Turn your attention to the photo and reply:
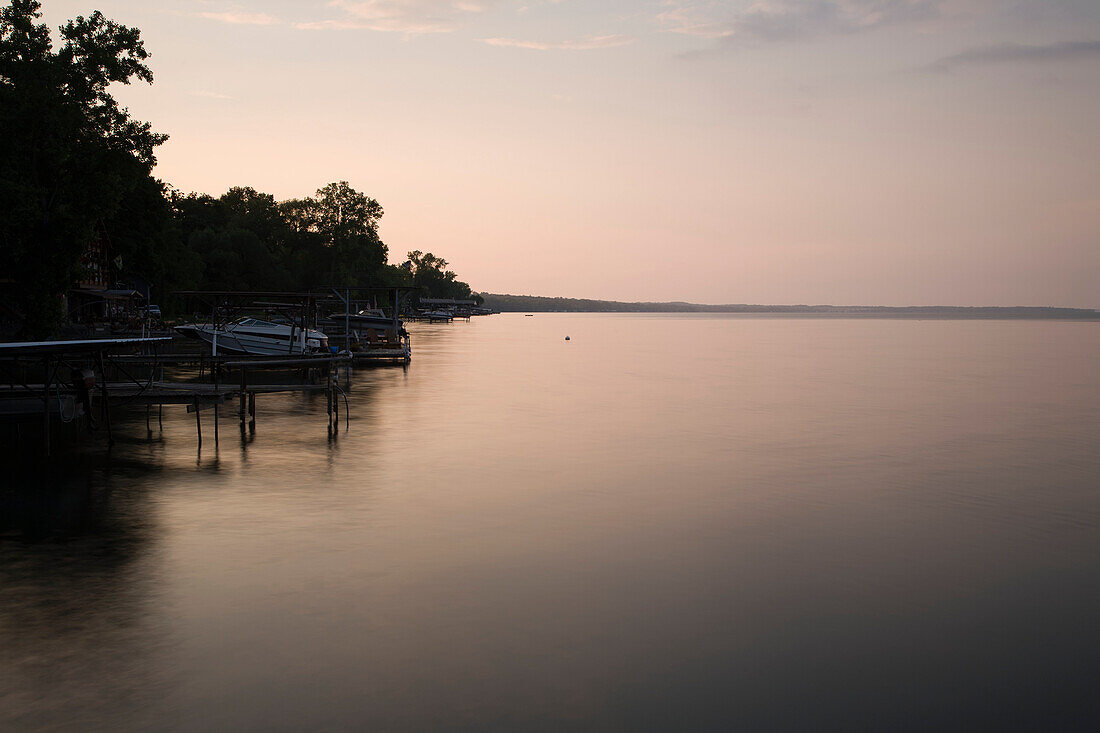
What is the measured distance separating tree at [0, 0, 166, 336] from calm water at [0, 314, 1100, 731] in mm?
18518

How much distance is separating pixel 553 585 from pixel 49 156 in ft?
116

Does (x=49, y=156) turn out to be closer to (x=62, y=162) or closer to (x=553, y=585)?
(x=62, y=162)

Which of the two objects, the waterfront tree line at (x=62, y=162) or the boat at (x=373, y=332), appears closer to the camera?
the waterfront tree line at (x=62, y=162)

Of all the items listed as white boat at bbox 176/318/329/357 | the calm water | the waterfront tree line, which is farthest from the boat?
the calm water

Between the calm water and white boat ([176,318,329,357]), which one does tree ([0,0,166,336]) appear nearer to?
white boat ([176,318,329,357])

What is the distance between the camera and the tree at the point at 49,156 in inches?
1400

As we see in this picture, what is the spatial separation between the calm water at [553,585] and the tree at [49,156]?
729 inches

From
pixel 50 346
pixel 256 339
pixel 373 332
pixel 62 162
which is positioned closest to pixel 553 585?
pixel 50 346

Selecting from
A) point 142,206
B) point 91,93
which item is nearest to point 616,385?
point 91,93

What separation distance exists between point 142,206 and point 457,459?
4767 centimetres

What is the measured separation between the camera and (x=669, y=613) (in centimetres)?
995

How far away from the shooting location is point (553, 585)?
10938 millimetres

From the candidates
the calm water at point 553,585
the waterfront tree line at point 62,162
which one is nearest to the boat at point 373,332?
the waterfront tree line at point 62,162

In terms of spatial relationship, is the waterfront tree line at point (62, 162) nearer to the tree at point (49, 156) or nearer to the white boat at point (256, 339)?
the tree at point (49, 156)
